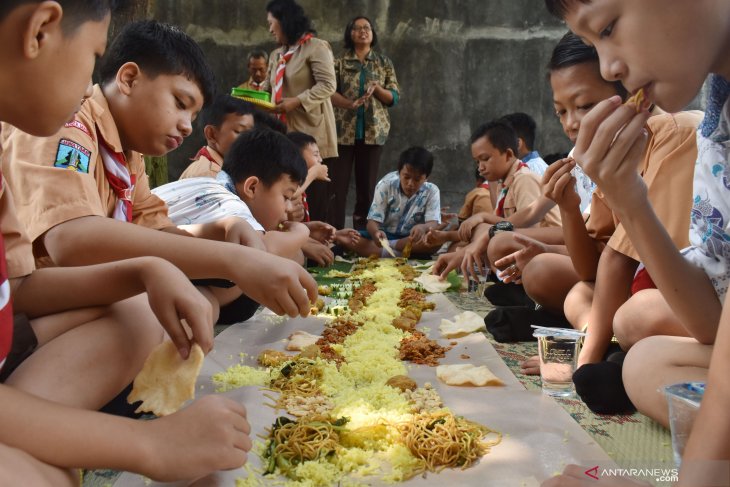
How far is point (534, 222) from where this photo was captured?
3912 mm

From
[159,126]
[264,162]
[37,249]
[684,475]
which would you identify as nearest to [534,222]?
[264,162]

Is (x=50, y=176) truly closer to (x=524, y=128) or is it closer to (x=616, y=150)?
(x=616, y=150)

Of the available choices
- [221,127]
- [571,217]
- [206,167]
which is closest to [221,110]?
[221,127]

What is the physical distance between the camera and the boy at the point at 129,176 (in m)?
1.55

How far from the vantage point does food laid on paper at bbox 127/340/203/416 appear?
1387 mm

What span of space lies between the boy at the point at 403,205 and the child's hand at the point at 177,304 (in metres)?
4.56

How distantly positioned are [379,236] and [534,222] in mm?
2085

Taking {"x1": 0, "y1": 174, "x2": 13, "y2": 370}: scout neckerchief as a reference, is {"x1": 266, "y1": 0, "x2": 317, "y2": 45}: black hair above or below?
above

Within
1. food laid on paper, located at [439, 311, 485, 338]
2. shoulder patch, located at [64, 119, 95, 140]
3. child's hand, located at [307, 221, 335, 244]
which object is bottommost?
child's hand, located at [307, 221, 335, 244]

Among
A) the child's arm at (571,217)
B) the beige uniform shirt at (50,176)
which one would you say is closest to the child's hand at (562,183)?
the child's arm at (571,217)

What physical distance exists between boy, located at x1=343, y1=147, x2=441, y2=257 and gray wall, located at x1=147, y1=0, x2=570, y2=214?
261 centimetres

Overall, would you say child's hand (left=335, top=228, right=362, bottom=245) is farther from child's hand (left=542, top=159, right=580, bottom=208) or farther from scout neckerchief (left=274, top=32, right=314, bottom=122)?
child's hand (left=542, top=159, right=580, bottom=208)

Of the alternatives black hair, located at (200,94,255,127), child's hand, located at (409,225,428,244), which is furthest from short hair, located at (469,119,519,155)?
black hair, located at (200,94,255,127)

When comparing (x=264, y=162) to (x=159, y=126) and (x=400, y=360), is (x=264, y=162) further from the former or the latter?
(x=400, y=360)
